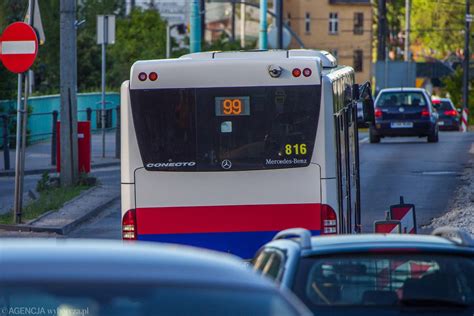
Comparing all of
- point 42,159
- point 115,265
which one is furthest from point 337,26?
point 115,265

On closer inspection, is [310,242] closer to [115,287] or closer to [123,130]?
[115,287]

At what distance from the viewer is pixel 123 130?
11.5 metres

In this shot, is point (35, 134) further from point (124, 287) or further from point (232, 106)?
point (124, 287)

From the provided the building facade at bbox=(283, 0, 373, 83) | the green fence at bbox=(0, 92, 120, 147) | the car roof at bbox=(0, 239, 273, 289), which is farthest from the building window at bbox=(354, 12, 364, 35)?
the car roof at bbox=(0, 239, 273, 289)

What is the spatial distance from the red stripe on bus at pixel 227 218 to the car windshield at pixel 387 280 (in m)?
4.69

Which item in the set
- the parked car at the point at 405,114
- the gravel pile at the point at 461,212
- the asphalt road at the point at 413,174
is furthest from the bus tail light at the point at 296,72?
the parked car at the point at 405,114

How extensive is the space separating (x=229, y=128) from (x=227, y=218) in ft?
2.54

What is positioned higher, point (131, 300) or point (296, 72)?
point (296, 72)

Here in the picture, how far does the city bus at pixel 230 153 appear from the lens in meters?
11.4

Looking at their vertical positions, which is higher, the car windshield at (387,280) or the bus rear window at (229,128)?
the bus rear window at (229,128)

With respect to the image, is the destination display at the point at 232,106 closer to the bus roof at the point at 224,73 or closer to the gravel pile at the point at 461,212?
the bus roof at the point at 224,73

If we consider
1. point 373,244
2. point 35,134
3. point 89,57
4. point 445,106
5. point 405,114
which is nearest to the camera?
point 373,244

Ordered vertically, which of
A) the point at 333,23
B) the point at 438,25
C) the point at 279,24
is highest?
the point at 333,23

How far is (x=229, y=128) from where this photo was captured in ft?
37.8
